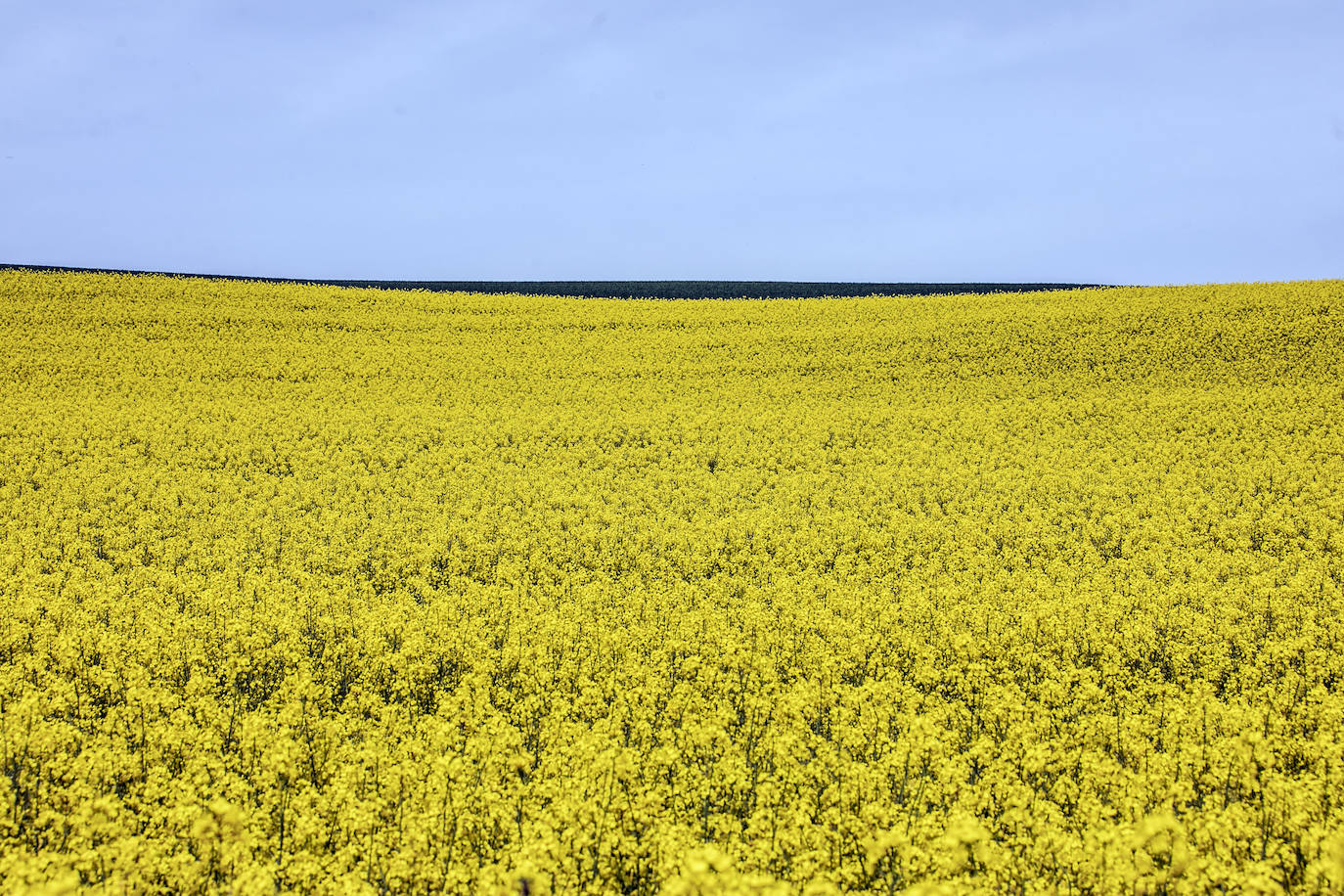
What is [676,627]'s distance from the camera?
10438 millimetres

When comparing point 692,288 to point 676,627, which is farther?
point 692,288

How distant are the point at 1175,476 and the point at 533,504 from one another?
15631mm

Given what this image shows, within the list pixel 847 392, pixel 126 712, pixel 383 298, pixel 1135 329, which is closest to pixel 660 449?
pixel 847 392

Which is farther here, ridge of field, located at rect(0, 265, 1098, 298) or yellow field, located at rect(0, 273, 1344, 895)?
ridge of field, located at rect(0, 265, 1098, 298)

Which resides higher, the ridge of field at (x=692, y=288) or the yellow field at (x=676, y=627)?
the ridge of field at (x=692, y=288)

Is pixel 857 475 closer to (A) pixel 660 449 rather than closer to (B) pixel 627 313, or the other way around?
(A) pixel 660 449

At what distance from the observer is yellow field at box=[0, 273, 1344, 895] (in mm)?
5809

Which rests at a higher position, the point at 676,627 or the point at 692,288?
the point at 692,288

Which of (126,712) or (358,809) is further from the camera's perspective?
(126,712)

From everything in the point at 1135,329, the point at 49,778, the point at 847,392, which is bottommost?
the point at 49,778

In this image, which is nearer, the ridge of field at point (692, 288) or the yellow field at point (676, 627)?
the yellow field at point (676, 627)

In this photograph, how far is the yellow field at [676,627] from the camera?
5809 mm

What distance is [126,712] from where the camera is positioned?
7809 mm

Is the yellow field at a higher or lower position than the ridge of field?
lower
